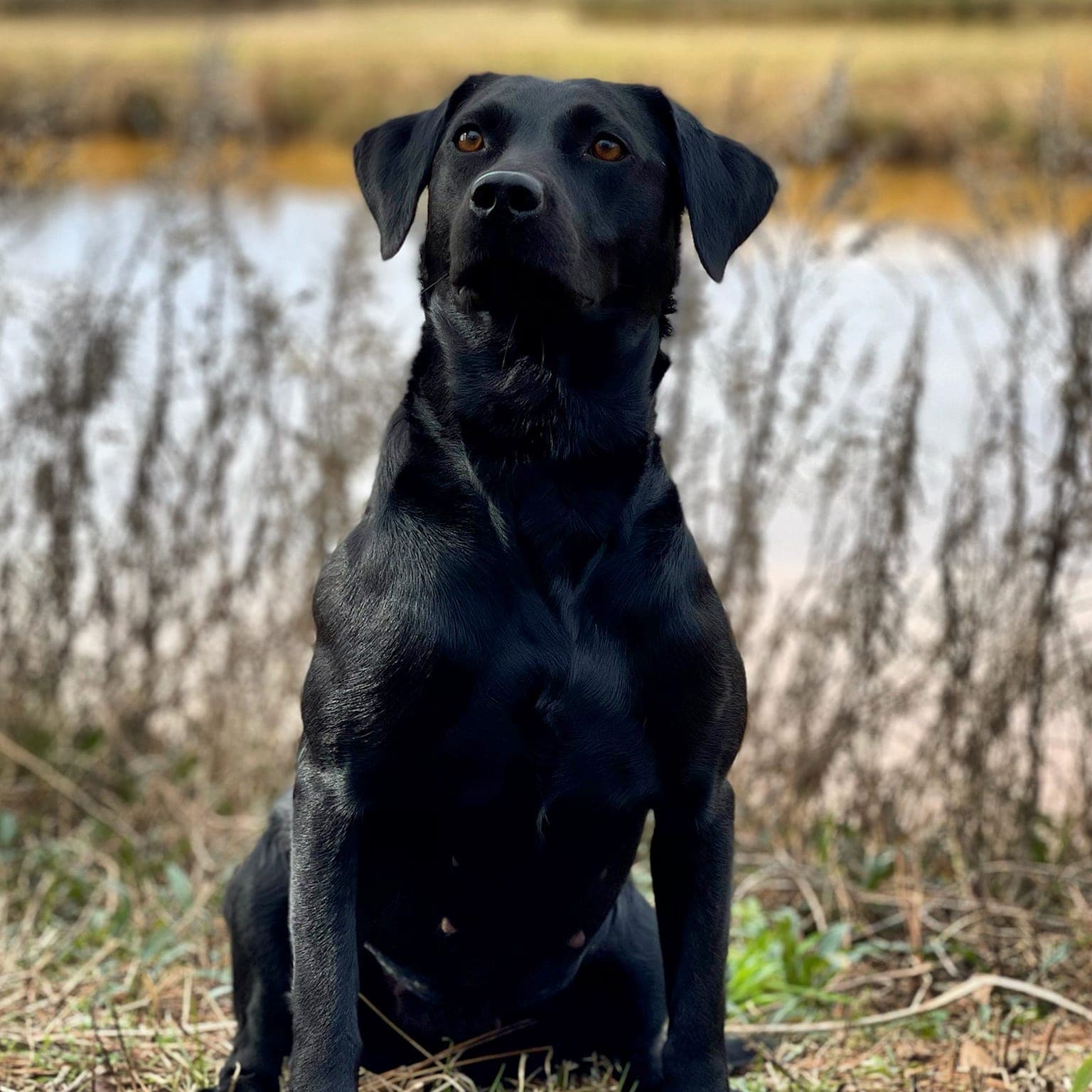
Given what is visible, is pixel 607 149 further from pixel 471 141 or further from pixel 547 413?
pixel 547 413

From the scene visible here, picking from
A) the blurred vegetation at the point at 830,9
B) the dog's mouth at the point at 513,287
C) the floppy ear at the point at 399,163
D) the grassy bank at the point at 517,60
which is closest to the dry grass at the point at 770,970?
the dog's mouth at the point at 513,287

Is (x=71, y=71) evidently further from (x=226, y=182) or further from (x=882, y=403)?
(x=882, y=403)

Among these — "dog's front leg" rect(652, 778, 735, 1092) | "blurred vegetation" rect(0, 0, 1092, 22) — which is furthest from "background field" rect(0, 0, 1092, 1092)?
"blurred vegetation" rect(0, 0, 1092, 22)

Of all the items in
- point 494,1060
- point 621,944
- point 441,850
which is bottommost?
point 494,1060

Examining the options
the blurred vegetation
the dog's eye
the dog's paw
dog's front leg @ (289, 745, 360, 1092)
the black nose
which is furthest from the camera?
the blurred vegetation

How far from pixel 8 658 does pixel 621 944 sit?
297 cm

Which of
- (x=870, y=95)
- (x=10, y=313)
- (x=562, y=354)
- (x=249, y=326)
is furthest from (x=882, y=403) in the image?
(x=870, y=95)

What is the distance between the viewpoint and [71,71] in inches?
210

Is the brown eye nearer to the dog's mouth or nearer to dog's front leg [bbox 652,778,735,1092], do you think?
the dog's mouth

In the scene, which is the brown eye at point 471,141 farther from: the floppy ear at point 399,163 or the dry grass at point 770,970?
the dry grass at point 770,970

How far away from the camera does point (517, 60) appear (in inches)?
652

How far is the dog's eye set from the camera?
240cm

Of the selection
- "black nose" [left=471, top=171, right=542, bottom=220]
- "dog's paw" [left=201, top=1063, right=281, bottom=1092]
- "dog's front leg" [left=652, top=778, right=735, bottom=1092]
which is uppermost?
"black nose" [left=471, top=171, right=542, bottom=220]

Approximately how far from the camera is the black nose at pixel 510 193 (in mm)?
2162
